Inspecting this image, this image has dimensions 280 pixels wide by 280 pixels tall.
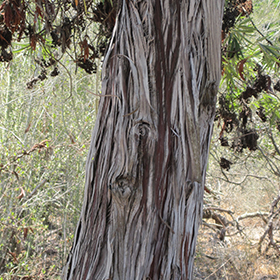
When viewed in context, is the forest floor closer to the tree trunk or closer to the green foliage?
the green foliage

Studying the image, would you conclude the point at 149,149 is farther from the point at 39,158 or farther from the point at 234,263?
the point at 234,263

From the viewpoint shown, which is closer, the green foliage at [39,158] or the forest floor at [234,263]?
the green foliage at [39,158]

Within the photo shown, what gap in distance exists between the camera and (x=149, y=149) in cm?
92

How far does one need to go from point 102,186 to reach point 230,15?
149cm

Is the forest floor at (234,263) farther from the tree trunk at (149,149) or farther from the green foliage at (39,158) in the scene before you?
the tree trunk at (149,149)

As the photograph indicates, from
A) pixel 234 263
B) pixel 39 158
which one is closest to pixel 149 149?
pixel 39 158

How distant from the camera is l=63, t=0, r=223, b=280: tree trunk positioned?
90cm

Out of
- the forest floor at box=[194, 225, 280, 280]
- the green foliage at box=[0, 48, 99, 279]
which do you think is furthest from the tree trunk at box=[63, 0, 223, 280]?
the forest floor at box=[194, 225, 280, 280]

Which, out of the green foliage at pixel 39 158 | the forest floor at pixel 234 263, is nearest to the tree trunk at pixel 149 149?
the green foliage at pixel 39 158

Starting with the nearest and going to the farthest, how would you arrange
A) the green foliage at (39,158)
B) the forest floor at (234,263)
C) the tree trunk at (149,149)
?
the tree trunk at (149,149) → the green foliage at (39,158) → the forest floor at (234,263)

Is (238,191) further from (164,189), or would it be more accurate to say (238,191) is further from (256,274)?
(164,189)

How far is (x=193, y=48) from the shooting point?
3.28 feet

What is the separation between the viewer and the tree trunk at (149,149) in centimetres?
90

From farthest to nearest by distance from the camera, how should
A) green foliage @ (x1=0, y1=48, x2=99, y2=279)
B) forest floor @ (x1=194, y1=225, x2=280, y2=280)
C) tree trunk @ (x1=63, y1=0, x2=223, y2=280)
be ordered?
forest floor @ (x1=194, y1=225, x2=280, y2=280) → green foliage @ (x1=0, y1=48, x2=99, y2=279) → tree trunk @ (x1=63, y1=0, x2=223, y2=280)
